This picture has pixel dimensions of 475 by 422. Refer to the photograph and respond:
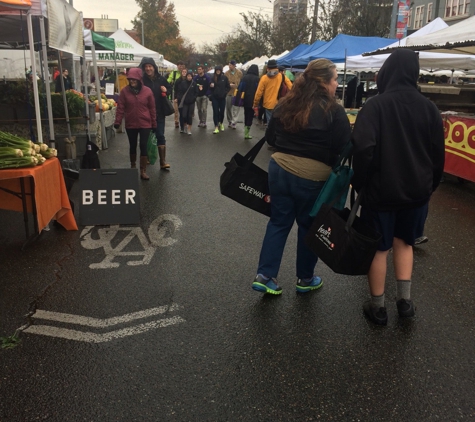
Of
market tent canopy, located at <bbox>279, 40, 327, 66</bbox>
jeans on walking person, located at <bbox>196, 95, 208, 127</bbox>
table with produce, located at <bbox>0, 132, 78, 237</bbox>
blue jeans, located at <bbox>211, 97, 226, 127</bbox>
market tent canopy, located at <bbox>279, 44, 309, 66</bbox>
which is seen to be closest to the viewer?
table with produce, located at <bbox>0, 132, 78, 237</bbox>

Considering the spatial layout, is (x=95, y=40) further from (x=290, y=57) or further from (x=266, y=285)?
(x=290, y=57)

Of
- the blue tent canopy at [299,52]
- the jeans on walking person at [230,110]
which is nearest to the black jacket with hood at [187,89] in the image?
the jeans on walking person at [230,110]

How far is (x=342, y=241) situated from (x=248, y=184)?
1078 millimetres

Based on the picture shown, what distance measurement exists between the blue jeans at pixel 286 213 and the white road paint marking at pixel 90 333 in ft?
3.18

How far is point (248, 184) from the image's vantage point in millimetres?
4152

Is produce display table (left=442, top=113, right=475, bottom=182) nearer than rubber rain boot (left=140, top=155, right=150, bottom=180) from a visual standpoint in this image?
Yes

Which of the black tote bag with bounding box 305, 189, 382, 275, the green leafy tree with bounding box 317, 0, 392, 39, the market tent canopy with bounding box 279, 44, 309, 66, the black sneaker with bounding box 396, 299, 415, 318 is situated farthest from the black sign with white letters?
the green leafy tree with bounding box 317, 0, 392, 39

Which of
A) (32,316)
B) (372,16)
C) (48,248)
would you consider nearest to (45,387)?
(32,316)

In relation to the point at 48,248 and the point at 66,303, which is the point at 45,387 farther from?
the point at 48,248

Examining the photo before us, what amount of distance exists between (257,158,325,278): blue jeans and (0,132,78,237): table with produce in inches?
95.5

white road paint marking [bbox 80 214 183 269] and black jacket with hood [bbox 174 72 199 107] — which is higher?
black jacket with hood [bbox 174 72 199 107]

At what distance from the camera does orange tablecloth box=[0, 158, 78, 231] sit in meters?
4.88

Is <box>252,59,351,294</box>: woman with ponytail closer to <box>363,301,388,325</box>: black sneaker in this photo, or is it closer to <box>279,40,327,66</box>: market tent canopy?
<box>363,301,388,325</box>: black sneaker

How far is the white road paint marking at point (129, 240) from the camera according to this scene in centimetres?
498
